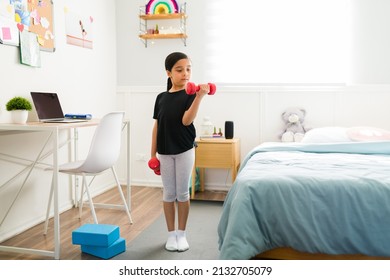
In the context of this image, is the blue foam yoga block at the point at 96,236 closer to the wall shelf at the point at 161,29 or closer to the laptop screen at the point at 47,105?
the laptop screen at the point at 47,105

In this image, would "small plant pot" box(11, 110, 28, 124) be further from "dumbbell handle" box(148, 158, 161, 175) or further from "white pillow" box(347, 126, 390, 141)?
"white pillow" box(347, 126, 390, 141)

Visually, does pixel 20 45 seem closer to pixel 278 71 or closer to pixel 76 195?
pixel 76 195

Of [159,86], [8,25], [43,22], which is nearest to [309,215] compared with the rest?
[8,25]

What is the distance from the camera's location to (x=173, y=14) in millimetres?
3789

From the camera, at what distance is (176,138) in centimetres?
226

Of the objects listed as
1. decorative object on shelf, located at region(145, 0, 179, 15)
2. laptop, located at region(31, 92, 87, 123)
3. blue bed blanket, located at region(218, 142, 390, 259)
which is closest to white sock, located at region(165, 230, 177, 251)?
blue bed blanket, located at region(218, 142, 390, 259)

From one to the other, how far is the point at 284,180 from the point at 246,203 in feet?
0.71

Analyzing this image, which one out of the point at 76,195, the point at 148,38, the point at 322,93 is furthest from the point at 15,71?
the point at 322,93

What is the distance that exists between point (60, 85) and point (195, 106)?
1.51m

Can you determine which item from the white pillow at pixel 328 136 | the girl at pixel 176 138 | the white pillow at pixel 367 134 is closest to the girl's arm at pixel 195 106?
the girl at pixel 176 138

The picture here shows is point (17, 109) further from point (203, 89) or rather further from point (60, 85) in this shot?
point (203, 89)

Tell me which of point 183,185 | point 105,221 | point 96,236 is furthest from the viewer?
point 105,221

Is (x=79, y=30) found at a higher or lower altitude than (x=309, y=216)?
higher
